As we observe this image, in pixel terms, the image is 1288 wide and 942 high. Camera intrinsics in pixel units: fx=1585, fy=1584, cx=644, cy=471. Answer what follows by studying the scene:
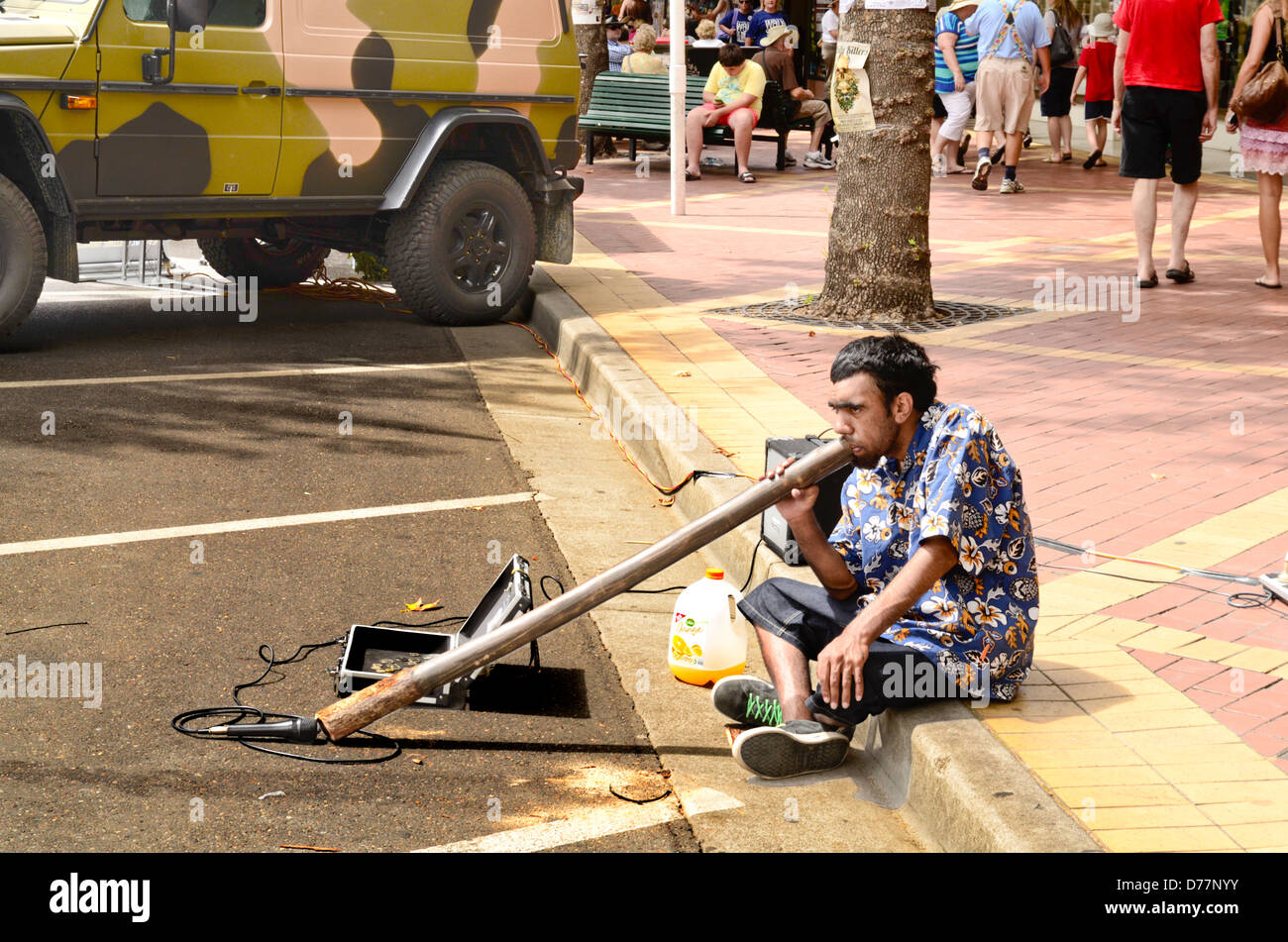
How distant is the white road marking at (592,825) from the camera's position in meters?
3.53

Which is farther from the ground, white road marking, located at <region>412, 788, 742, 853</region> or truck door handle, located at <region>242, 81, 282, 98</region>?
truck door handle, located at <region>242, 81, 282, 98</region>

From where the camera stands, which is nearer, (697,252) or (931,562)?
(931,562)

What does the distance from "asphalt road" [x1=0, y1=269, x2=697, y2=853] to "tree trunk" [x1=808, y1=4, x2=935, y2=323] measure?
8.08ft

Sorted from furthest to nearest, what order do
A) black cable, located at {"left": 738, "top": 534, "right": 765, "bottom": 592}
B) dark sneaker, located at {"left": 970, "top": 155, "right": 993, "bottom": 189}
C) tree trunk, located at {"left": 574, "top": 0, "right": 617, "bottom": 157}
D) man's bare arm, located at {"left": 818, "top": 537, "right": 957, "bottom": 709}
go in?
1. tree trunk, located at {"left": 574, "top": 0, "right": 617, "bottom": 157}
2. dark sneaker, located at {"left": 970, "top": 155, "right": 993, "bottom": 189}
3. black cable, located at {"left": 738, "top": 534, "right": 765, "bottom": 592}
4. man's bare arm, located at {"left": 818, "top": 537, "right": 957, "bottom": 709}

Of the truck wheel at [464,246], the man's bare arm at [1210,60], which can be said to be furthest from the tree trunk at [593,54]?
the man's bare arm at [1210,60]

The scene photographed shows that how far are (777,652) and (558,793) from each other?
2.40 ft

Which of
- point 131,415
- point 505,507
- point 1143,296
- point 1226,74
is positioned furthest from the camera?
point 1226,74

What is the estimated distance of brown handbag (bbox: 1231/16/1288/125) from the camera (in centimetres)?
942

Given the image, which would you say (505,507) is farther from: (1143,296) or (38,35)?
(1143,296)

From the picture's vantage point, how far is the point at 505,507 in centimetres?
620

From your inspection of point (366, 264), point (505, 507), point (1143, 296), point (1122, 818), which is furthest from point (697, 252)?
point (1122, 818)

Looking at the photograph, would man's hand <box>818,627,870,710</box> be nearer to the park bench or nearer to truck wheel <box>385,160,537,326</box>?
truck wheel <box>385,160,537,326</box>

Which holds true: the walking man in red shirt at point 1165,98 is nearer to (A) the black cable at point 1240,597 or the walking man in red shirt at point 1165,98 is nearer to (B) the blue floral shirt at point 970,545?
(A) the black cable at point 1240,597

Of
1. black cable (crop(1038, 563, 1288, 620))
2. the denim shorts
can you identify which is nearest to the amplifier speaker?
the denim shorts
